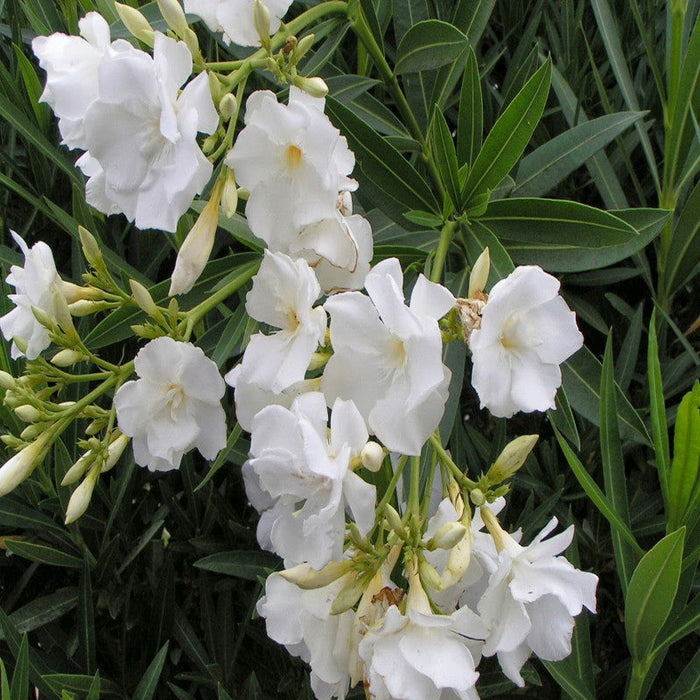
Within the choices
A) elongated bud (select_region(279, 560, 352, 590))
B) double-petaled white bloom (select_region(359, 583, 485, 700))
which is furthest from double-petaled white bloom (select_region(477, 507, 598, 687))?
elongated bud (select_region(279, 560, 352, 590))

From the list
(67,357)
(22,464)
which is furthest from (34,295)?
(22,464)

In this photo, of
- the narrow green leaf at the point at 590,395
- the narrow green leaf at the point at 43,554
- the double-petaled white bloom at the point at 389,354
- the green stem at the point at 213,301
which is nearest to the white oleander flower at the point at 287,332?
the double-petaled white bloom at the point at 389,354

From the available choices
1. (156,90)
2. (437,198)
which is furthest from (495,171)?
(156,90)

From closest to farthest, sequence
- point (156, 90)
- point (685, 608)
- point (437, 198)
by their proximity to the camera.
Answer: point (156, 90) < point (685, 608) < point (437, 198)

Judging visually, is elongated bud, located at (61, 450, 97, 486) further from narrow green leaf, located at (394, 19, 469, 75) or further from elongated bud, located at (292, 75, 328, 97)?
narrow green leaf, located at (394, 19, 469, 75)

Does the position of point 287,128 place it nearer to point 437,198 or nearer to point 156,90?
point 156,90

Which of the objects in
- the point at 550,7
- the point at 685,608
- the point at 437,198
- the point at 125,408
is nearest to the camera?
the point at 125,408

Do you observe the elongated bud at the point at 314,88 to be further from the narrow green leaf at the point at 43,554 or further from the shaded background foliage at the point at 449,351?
the narrow green leaf at the point at 43,554
